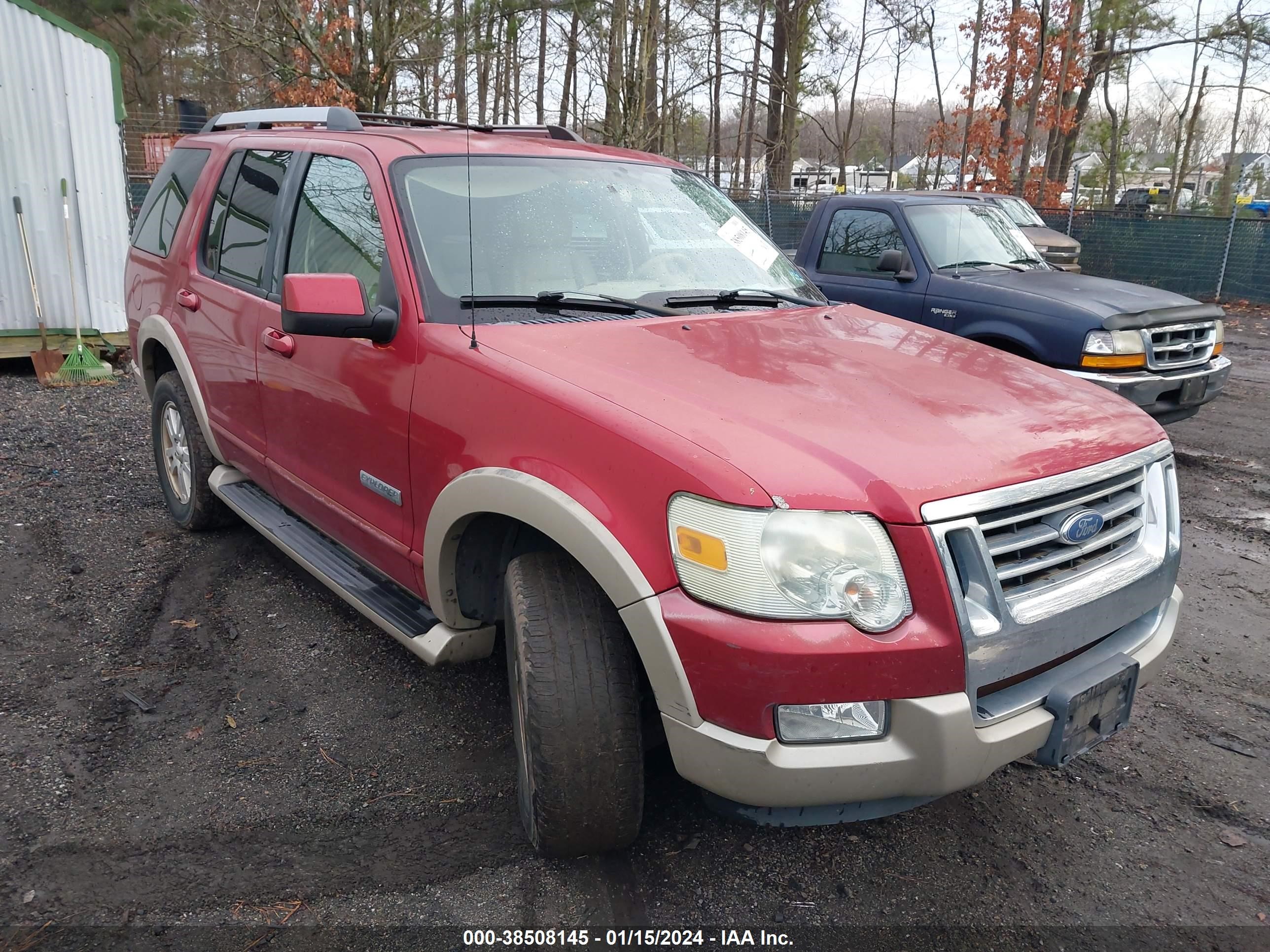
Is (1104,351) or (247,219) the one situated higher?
(247,219)

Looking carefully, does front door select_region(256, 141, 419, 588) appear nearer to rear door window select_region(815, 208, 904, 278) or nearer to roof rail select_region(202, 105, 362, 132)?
roof rail select_region(202, 105, 362, 132)

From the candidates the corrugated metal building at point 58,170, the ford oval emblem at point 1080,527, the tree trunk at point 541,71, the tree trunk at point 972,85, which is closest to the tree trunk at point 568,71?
the tree trunk at point 541,71

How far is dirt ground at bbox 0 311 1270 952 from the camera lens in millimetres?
2416

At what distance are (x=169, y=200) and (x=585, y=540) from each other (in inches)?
152

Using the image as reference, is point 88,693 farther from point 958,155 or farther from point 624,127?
point 958,155

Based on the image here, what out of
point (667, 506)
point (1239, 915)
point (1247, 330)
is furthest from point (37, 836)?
point (1247, 330)

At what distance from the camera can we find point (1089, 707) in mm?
2305

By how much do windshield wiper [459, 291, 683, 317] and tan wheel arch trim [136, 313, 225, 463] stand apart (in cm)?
214

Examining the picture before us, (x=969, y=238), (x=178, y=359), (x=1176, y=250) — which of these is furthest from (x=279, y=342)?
(x=1176, y=250)

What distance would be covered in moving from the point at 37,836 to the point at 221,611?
1.57 metres

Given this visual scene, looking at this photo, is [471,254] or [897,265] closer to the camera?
[471,254]

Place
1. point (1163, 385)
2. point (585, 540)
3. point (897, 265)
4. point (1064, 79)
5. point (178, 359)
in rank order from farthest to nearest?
point (1064, 79)
point (897, 265)
point (1163, 385)
point (178, 359)
point (585, 540)

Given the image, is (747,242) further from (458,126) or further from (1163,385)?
(1163,385)

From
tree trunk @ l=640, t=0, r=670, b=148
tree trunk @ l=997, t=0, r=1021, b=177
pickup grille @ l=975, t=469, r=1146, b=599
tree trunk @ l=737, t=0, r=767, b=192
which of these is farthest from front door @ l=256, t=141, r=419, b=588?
tree trunk @ l=997, t=0, r=1021, b=177
